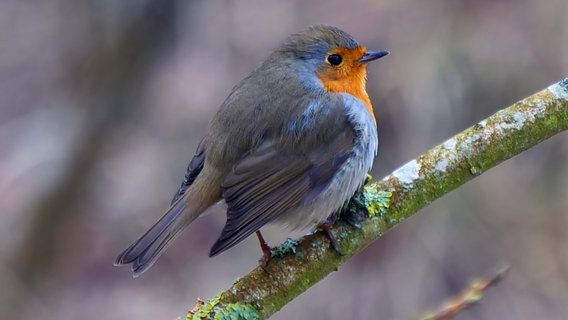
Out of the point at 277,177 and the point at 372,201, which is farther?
the point at 277,177

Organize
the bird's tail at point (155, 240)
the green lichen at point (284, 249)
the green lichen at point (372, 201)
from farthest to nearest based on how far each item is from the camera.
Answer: the bird's tail at point (155, 240) < the green lichen at point (372, 201) < the green lichen at point (284, 249)

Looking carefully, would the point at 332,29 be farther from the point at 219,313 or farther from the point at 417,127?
the point at 417,127

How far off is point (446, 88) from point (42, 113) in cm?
385

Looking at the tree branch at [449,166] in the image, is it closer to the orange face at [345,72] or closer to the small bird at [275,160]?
the small bird at [275,160]

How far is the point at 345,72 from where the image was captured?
3934mm

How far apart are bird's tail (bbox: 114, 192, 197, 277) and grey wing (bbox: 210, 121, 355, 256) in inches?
7.6

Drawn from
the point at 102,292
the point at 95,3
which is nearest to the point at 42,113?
the point at 102,292

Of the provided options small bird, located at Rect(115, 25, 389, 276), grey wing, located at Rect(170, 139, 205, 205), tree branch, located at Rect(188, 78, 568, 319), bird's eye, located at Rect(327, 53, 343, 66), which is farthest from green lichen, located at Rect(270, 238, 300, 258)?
bird's eye, located at Rect(327, 53, 343, 66)

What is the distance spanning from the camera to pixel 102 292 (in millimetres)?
6949

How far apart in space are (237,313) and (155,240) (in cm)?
70

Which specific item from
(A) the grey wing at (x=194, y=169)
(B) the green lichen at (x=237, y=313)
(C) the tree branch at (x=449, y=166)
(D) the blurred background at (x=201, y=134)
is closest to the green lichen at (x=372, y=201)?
(C) the tree branch at (x=449, y=166)

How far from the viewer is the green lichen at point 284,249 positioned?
3.01m

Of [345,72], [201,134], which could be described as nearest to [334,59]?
[345,72]

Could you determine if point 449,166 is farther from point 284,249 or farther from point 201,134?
point 201,134
